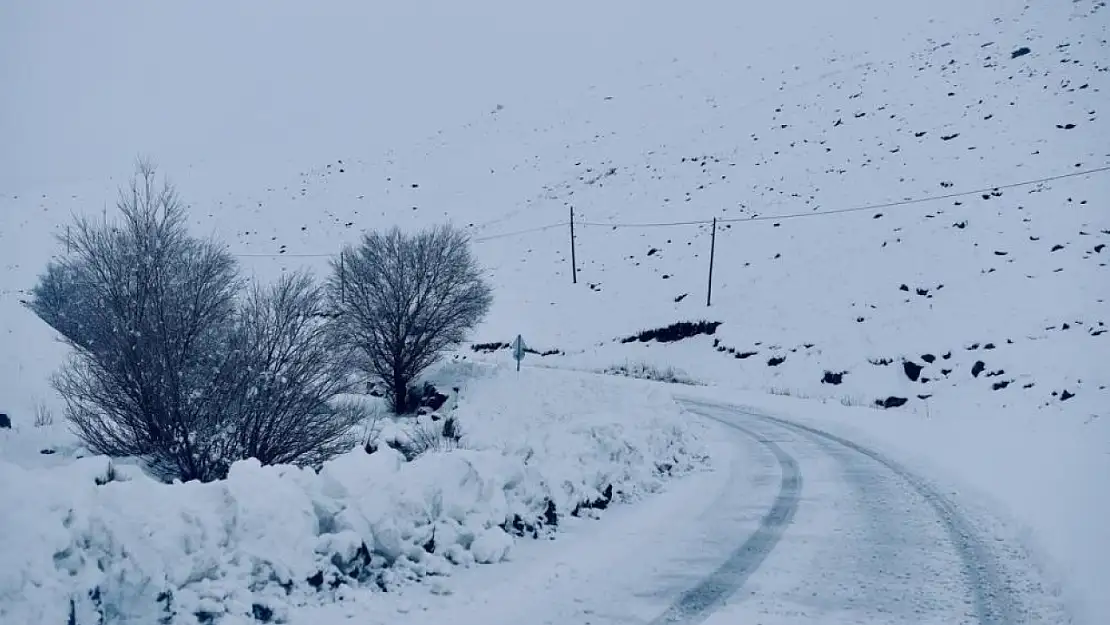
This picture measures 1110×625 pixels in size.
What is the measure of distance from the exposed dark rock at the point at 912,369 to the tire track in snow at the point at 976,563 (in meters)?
18.0

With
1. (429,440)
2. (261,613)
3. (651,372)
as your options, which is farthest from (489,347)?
(261,613)

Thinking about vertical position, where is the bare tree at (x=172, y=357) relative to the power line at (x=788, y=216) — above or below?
below

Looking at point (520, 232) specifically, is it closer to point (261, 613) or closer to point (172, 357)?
point (172, 357)

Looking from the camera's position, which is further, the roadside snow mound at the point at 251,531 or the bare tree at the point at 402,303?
the bare tree at the point at 402,303

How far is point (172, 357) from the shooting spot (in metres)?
12.0

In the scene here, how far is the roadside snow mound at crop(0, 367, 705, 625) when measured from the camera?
14.6 ft

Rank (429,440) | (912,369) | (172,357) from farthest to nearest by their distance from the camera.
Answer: (912,369)
(429,440)
(172,357)

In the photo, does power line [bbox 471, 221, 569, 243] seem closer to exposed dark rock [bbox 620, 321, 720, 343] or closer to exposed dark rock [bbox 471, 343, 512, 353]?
exposed dark rock [bbox 471, 343, 512, 353]

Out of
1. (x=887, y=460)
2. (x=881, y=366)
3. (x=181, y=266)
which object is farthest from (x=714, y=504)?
(x=881, y=366)

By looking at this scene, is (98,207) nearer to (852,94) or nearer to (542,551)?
(852,94)

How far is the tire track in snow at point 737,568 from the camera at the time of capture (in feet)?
17.8

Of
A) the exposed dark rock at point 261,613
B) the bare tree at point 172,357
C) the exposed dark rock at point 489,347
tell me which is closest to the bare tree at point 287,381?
the bare tree at point 172,357

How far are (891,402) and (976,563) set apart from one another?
22.1m

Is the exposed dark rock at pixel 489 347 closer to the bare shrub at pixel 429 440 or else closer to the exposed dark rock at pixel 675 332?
the exposed dark rock at pixel 675 332
